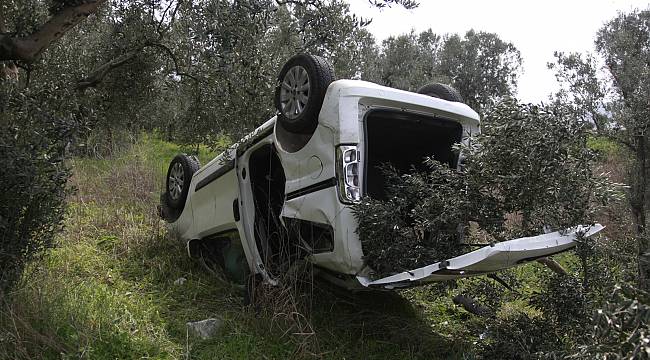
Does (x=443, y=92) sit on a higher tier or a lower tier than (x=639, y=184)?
higher

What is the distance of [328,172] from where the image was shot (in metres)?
4.51

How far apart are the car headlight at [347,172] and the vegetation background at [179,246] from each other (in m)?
0.60

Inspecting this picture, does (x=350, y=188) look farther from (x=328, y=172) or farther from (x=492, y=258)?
(x=492, y=258)

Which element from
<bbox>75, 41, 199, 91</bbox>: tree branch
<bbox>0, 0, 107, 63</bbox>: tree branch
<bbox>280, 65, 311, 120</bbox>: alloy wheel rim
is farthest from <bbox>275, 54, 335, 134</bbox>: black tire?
<bbox>75, 41, 199, 91</bbox>: tree branch

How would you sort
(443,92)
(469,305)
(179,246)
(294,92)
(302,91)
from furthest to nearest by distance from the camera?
1. (179,246)
2. (469,305)
3. (443,92)
4. (294,92)
5. (302,91)

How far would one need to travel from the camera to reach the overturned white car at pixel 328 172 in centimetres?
440

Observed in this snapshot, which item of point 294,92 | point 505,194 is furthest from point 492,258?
point 294,92

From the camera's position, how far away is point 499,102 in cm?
459

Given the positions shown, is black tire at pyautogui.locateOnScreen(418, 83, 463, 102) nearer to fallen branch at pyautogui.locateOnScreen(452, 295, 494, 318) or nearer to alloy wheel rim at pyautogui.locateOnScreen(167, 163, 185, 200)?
fallen branch at pyautogui.locateOnScreen(452, 295, 494, 318)

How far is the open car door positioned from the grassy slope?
997 millimetres

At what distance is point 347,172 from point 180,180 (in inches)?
143

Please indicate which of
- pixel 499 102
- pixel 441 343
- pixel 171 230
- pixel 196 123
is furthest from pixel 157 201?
pixel 499 102

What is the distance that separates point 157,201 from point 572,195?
6838mm

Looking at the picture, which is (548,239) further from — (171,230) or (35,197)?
(171,230)
